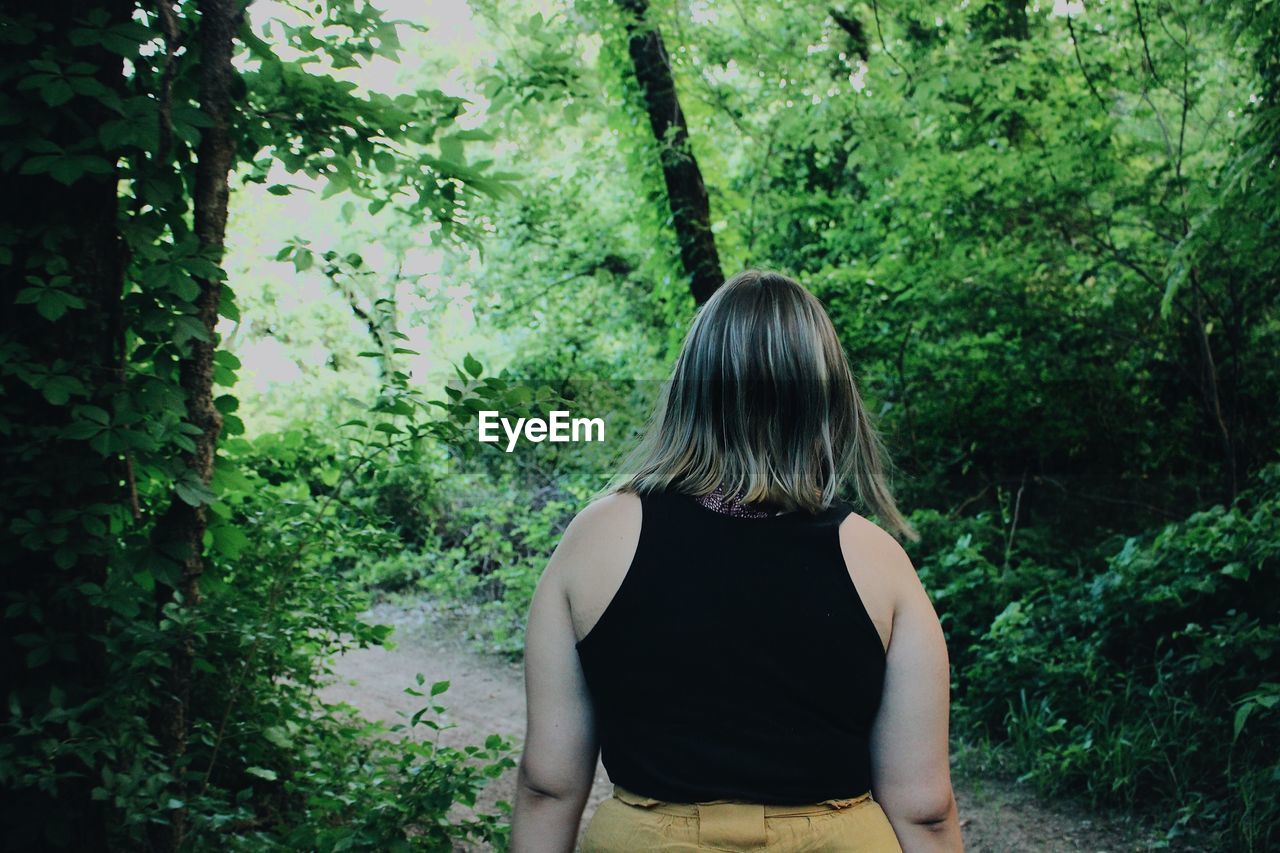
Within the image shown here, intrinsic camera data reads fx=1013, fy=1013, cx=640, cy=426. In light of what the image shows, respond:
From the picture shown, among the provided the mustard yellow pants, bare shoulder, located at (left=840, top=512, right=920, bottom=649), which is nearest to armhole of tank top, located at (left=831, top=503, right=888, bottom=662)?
bare shoulder, located at (left=840, top=512, right=920, bottom=649)

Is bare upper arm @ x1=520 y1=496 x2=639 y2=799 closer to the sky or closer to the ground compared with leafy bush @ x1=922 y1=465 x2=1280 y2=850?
closer to the sky

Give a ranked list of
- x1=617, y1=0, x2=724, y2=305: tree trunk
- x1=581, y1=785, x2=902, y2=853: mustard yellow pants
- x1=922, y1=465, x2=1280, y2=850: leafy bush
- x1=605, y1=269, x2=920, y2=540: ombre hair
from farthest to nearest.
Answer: x1=617, y1=0, x2=724, y2=305: tree trunk < x1=922, y1=465, x2=1280, y2=850: leafy bush < x1=605, y1=269, x2=920, y2=540: ombre hair < x1=581, y1=785, x2=902, y2=853: mustard yellow pants

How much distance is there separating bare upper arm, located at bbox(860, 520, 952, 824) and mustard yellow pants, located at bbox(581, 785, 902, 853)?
0.33 feet

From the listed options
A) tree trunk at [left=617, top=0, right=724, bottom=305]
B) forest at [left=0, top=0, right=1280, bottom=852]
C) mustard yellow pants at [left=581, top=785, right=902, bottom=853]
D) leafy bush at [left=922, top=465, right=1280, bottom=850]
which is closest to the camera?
mustard yellow pants at [left=581, top=785, right=902, bottom=853]

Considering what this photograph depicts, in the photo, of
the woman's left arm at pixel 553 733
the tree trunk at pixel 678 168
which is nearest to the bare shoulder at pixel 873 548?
the woman's left arm at pixel 553 733

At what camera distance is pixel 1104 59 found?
25.7 ft

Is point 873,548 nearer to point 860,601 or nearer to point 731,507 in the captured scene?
→ point 860,601

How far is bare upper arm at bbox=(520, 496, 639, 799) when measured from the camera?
1513 mm

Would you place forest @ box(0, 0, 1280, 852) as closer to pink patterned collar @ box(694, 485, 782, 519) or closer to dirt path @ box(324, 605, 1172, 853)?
dirt path @ box(324, 605, 1172, 853)

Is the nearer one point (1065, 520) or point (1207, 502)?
point (1207, 502)

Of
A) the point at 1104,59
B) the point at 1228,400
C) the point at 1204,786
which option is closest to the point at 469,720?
the point at 1204,786

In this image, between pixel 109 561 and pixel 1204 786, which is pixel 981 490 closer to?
pixel 1204 786

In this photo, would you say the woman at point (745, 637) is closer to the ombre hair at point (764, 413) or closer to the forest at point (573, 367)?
the ombre hair at point (764, 413)

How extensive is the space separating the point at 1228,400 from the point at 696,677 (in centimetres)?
721
